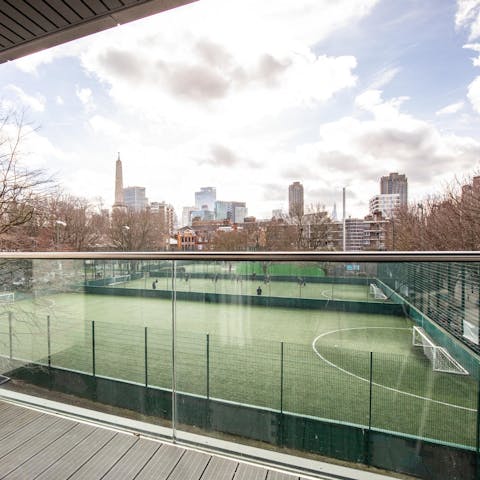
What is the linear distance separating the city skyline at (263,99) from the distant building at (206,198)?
0.36m

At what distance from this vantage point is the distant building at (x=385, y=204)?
21.4 feet

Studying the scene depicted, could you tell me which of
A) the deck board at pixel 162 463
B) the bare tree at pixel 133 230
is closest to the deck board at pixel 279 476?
the deck board at pixel 162 463

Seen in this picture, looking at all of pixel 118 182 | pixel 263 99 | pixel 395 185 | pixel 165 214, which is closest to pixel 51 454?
pixel 165 214

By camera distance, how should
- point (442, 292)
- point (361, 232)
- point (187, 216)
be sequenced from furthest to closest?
point (187, 216) < point (361, 232) < point (442, 292)

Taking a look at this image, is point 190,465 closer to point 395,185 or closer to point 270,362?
point 270,362

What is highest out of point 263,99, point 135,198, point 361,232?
point 263,99

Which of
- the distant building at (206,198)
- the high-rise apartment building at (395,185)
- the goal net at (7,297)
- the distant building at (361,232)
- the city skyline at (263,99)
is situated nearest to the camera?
the goal net at (7,297)

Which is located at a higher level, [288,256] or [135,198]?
[135,198]

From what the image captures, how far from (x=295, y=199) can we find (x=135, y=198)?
3731 millimetres

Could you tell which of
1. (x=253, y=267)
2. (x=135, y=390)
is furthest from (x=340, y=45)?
(x=135, y=390)

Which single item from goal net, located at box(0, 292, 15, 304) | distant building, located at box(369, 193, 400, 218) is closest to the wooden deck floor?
goal net, located at box(0, 292, 15, 304)

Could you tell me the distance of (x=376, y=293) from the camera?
58.4 inches

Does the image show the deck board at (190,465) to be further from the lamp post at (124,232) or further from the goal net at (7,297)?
the lamp post at (124,232)

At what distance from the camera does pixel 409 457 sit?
1431 mm
